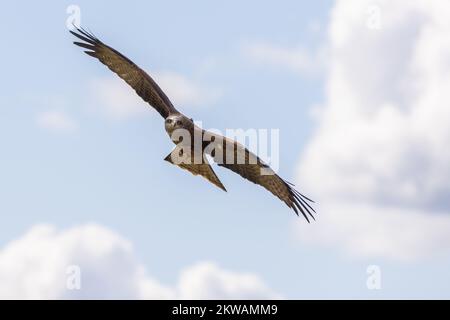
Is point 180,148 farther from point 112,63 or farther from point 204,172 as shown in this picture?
point 112,63

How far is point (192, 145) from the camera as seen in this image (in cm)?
1845

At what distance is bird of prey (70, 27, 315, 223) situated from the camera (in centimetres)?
1828

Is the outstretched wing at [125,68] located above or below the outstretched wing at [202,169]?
above

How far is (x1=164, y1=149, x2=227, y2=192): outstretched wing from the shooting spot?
18.9m

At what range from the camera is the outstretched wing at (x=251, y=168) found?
1861 centimetres

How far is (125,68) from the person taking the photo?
64.8 ft

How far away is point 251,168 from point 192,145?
169 cm

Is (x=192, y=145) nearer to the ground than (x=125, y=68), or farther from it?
nearer to the ground

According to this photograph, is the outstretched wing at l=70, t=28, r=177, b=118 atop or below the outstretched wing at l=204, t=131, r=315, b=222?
atop

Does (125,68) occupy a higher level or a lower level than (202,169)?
higher

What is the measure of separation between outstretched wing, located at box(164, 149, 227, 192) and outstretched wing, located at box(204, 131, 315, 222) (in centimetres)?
28

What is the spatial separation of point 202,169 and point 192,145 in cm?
72
